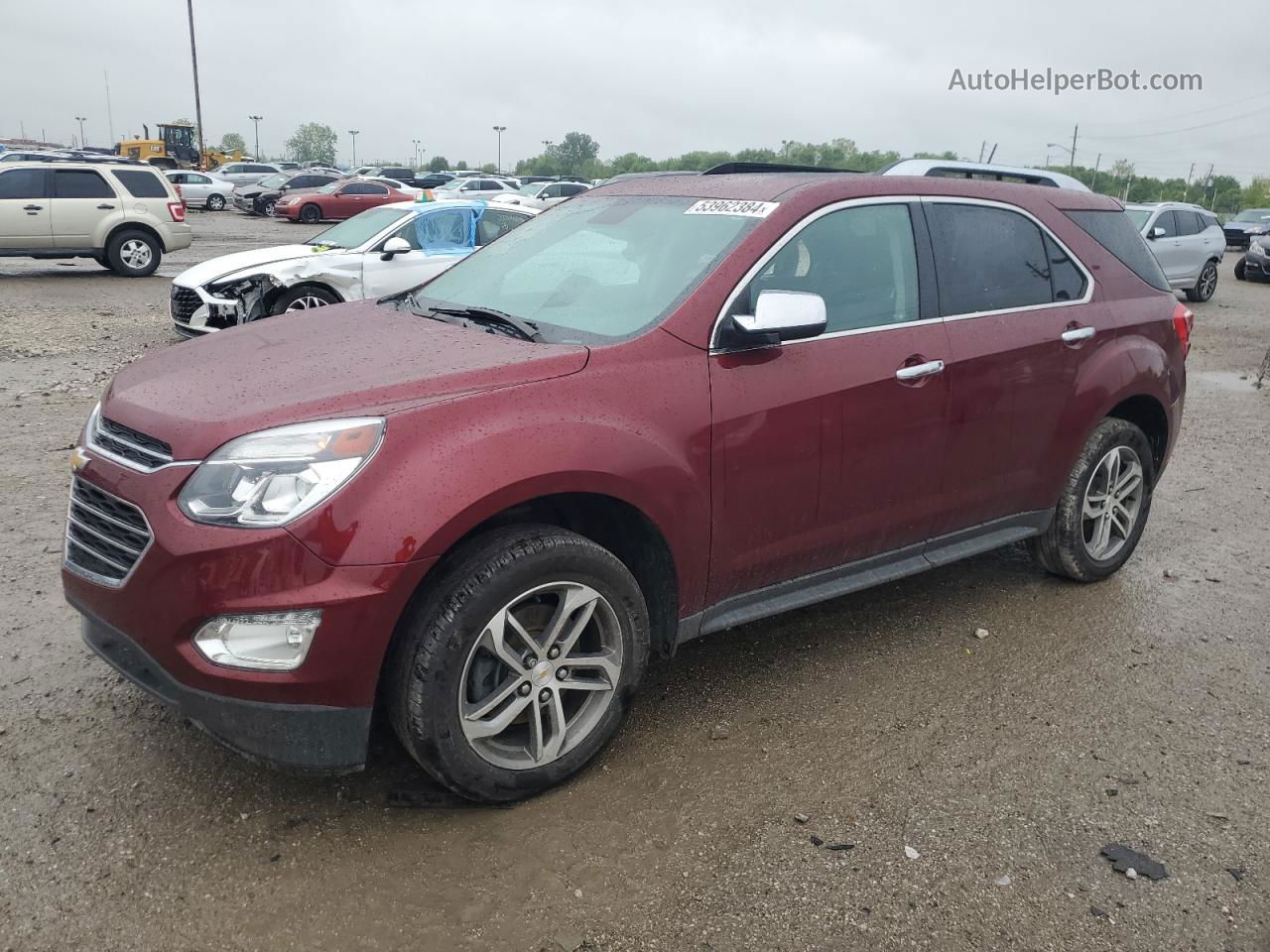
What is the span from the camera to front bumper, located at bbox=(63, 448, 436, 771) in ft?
8.27

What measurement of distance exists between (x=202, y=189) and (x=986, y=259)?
3748 centimetres

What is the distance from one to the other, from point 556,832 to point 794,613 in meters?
1.86

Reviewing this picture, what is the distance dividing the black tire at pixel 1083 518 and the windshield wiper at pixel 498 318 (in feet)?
8.66

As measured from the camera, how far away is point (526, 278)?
3.87 metres

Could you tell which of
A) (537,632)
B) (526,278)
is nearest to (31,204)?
(526,278)

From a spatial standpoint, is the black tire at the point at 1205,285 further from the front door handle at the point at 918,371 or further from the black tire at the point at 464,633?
the black tire at the point at 464,633

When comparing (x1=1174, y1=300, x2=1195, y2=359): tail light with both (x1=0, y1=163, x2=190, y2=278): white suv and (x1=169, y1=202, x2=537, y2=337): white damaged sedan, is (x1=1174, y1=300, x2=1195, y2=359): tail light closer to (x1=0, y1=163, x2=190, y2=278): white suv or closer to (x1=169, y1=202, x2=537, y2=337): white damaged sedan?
(x1=169, y1=202, x2=537, y2=337): white damaged sedan

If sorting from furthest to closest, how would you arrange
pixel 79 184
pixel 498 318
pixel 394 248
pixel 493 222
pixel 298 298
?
1. pixel 79 184
2. pixel 493 222
3. pixel 394 248
4. pixel 298 298
5. pixel 498 318

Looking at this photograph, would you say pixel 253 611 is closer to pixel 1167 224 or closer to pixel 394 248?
pixel 394 248

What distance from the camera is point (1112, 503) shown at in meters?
4.79

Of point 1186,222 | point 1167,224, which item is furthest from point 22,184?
point 1186,222

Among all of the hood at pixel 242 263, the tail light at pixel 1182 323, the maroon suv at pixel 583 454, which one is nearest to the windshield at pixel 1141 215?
the hood at pixel 242 263

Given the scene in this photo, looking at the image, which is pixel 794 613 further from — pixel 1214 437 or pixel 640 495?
pixel 1214 437

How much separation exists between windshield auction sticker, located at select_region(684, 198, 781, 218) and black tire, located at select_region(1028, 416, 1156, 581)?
2033 millimetres
